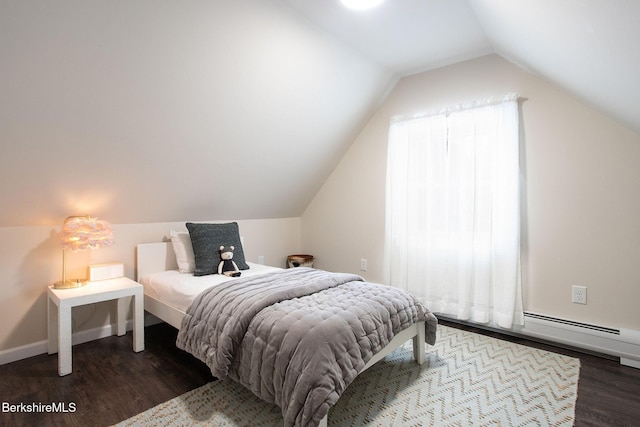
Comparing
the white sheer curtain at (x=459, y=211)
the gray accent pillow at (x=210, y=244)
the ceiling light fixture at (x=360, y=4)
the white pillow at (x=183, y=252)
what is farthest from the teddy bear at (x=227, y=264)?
the ceiling light fixture at (x=360, y=4)

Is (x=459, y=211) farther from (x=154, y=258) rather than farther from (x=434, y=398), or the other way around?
(x=154, y=258)

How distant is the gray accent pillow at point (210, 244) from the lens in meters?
2.79

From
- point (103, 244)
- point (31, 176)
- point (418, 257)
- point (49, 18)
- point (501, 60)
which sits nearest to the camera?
point (49, 18)

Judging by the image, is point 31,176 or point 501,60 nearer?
point 31,176

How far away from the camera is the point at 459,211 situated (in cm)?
300

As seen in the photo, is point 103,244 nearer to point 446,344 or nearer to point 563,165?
point 446,344

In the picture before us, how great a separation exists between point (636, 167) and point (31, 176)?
4.02 meters

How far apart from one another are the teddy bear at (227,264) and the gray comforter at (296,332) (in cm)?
49

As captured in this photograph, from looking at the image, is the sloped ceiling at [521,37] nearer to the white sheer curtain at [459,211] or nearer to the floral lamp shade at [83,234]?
Answer: the white sheer curtain at [459,211]

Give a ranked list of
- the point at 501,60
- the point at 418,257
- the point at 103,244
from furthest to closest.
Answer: the point at 418,257
the point at 501,60
the point at 103,244

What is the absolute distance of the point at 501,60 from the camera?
2846mm

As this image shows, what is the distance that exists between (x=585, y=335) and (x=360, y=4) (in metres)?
2.78

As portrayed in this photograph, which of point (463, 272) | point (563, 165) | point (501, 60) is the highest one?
point (501, 60)

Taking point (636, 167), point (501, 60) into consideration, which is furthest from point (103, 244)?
point (636, 167)
